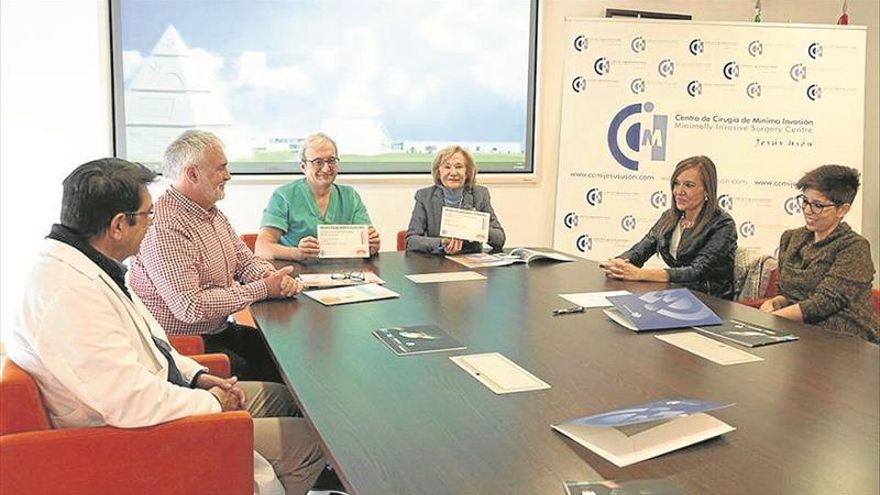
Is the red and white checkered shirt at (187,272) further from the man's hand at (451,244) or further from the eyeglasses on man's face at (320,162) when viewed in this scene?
the man's hand at (451,244)

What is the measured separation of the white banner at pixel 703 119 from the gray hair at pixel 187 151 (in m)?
2.97

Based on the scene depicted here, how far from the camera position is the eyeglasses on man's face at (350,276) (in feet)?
9.49

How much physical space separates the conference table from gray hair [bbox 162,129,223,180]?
51cm

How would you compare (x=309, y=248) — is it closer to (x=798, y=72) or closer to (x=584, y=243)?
(x=584, y=243)

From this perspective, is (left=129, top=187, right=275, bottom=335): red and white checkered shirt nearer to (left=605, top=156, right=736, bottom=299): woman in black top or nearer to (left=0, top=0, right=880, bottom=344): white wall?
(left=605, top=156, right=736, bottom=299): woman in black top

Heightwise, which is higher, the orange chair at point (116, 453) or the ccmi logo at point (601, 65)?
the ccmi logo at point (601, 65)

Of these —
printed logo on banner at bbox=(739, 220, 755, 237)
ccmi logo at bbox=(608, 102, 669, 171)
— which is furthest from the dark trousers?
printed logo on banner at bbox=(739, 220, 755, 237)

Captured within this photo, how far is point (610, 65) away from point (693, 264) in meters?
2.27

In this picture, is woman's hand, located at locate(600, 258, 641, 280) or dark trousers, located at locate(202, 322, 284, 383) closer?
dark trousers, located at locate(202, 322, 284, 383)

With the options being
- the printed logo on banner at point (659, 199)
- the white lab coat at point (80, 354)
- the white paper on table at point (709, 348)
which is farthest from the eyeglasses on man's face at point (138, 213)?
the printed logo on banner at point (659, 199)

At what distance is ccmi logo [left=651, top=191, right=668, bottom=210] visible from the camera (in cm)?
507

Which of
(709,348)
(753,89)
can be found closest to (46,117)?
(709,348)

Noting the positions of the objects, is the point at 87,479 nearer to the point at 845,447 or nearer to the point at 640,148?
the point at 845,447

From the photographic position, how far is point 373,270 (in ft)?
10.3
